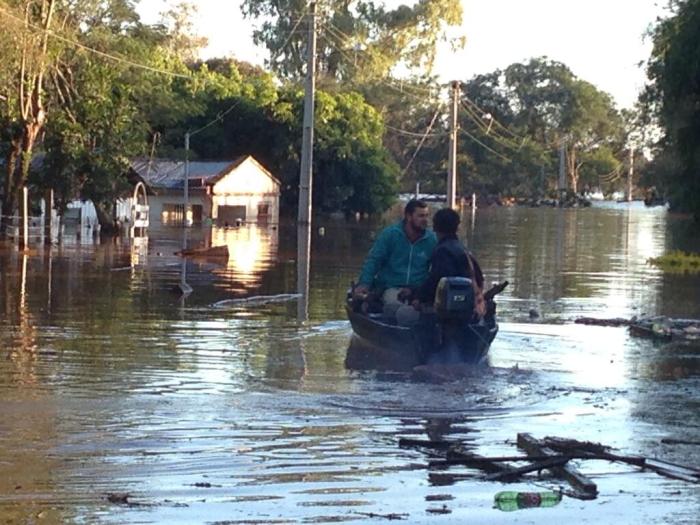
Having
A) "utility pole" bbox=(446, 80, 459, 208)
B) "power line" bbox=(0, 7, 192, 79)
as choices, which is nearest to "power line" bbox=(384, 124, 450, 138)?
"utility pole" bbox=(446, 80, 459, 208)

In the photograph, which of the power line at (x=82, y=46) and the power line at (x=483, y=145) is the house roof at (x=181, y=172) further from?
the power line at (x=483, y=145)

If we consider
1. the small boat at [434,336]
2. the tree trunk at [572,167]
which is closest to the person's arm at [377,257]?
the small boat at [434,336]

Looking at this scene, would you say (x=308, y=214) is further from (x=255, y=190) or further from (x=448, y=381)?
(x=448, y=381)

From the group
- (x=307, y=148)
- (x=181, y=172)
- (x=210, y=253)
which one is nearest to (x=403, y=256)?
(x=210, y=253)

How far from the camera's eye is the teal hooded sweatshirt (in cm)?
1555

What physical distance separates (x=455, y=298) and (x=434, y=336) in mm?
782

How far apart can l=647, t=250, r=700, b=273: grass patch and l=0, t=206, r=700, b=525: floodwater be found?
366 inches

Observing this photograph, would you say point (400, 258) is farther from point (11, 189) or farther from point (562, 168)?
point (562, 168)

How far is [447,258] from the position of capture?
1412cm

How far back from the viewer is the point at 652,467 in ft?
30.6

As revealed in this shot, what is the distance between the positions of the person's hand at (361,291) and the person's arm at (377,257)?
0.10m

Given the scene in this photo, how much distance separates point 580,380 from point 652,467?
509cm

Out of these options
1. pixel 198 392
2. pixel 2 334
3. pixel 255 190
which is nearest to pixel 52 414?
pixel 198 392

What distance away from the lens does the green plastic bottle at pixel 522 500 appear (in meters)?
8.23
